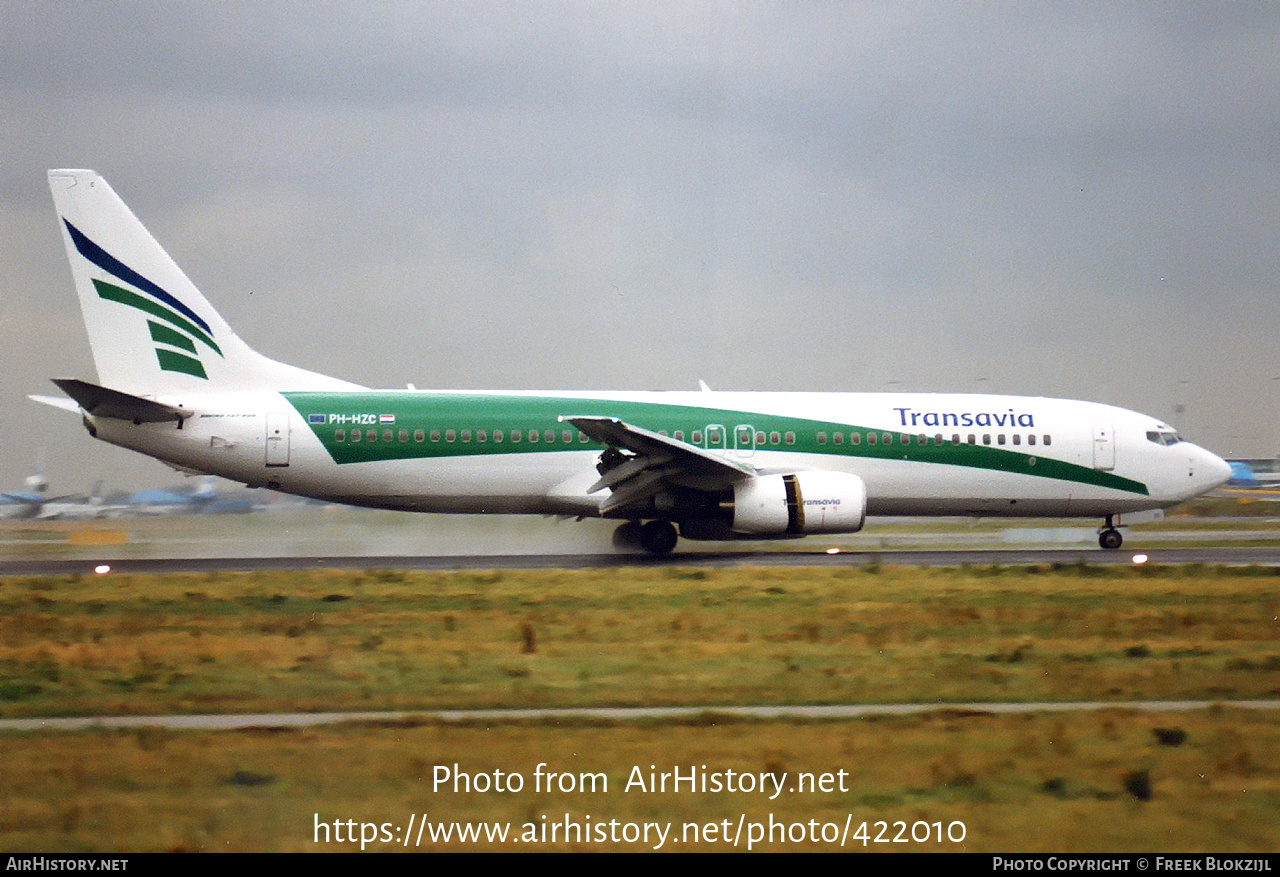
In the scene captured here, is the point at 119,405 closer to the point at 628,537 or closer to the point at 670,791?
the point at 628,537

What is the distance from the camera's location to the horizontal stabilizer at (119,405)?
22.6m

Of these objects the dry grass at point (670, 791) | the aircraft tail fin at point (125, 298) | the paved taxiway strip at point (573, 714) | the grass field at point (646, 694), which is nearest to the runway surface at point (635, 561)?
the grass field at point (646, 694)

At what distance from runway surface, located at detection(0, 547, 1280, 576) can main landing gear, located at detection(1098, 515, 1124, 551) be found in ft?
1.93

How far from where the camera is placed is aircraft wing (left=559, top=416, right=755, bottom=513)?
76.7ft

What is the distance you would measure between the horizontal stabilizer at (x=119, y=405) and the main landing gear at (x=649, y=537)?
329 inches

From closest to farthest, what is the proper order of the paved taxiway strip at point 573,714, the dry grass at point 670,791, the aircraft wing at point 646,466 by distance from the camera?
the dry grass at point 670,791, the paved taxiway strip at point 573,714, the aircraft wing at point 646,466

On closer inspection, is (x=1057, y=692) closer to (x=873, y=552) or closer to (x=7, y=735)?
(x=7, y=735)

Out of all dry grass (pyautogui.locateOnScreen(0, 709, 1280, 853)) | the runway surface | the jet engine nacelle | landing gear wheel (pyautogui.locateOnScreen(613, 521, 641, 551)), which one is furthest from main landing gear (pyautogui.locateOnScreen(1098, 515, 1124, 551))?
dry grass (pyautogui.locateOnScreen(0, 709, 1280, 853))

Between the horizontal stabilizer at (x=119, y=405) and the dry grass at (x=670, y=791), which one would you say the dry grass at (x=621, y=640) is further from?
the horizontal stabilizer at (x=119, y=405)

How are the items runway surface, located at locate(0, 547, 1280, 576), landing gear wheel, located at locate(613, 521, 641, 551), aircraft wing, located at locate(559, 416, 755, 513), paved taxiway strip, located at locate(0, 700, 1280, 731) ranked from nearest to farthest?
paved taxiway strip, located at locate(0, 700, 1280, 731) → runway surface, located at locate(0, 547, 1280, 576) → aircraft wing, located at locate(559, 416, 755, 513) → landing gear wheel, located at locate(613, 521, 641, 551)

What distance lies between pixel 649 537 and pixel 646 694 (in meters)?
13.8

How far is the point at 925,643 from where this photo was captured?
46.1 ft

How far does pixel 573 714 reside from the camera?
34.2ft

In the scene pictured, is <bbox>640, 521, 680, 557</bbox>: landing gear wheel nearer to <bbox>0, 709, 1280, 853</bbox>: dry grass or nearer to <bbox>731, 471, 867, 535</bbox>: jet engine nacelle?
<bbox>731, 471, 867, 535</bbox>: jet engine nacelle
